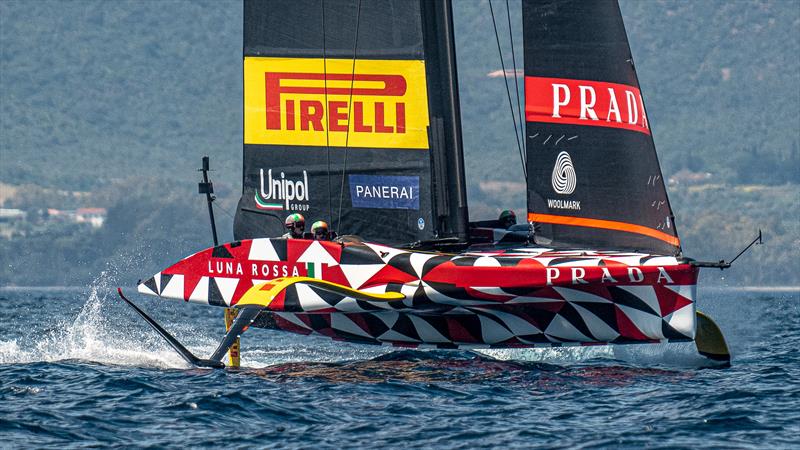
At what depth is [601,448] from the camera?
34.0ft

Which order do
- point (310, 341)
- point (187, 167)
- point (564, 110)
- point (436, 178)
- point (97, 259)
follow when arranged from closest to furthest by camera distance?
point (564, 110), point (436, 178), point (310, 341), point (97, 259), point (187, 167)

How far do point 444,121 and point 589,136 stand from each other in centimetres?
200

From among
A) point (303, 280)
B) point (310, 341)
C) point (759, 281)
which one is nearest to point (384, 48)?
point (303, 280)

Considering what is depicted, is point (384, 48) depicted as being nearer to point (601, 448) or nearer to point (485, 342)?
point (485, 342)

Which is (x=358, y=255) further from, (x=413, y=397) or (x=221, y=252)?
(x=413, y=397)

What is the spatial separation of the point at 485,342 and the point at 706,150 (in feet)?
607

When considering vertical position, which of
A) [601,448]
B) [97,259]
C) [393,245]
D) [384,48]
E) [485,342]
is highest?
[97,259]

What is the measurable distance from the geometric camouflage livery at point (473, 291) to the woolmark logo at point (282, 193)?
56.5 inches

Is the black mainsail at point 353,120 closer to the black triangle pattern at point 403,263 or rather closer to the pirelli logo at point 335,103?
the pirelli logo at point 335,103

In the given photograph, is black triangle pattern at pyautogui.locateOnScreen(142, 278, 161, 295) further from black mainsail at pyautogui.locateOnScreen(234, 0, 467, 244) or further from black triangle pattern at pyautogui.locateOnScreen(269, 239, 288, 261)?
black triangle pattern at pyautogui.locateOnScreen(269, 239, 288, 261)

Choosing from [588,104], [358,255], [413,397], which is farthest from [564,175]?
[413,397]

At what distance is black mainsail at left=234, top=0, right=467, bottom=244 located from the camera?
1634 cm

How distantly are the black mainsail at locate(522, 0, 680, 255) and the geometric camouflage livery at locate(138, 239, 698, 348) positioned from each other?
1.62ft

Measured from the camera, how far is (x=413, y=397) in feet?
42.1
